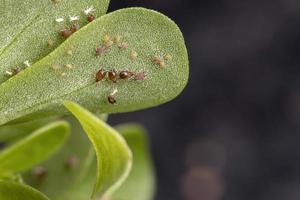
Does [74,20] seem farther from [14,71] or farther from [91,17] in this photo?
[14,71]

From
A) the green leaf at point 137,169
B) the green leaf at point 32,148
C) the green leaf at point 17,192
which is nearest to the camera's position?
the green leaf at point 17,192

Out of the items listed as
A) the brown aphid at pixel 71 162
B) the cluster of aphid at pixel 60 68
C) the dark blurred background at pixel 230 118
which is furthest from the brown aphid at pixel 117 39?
the dark blurred background at pixel 230 118

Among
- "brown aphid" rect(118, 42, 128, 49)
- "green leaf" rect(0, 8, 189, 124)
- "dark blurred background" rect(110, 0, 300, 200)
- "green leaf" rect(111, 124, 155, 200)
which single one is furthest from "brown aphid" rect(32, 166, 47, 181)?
"dark blurred background" rect(110, 0, 300, 200)

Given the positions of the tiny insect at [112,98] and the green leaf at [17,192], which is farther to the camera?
the tiny insect at [112,98]

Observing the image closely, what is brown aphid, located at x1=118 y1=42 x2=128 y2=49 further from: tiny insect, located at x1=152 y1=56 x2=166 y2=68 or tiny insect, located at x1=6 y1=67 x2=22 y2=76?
tiny insect, located at x1=6 y1=67 x2=22 y2=76

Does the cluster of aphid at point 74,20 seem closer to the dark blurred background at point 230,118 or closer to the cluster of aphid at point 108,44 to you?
the cluster of aphid at point 108,44

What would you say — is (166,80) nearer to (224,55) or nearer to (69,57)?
(69,57)
